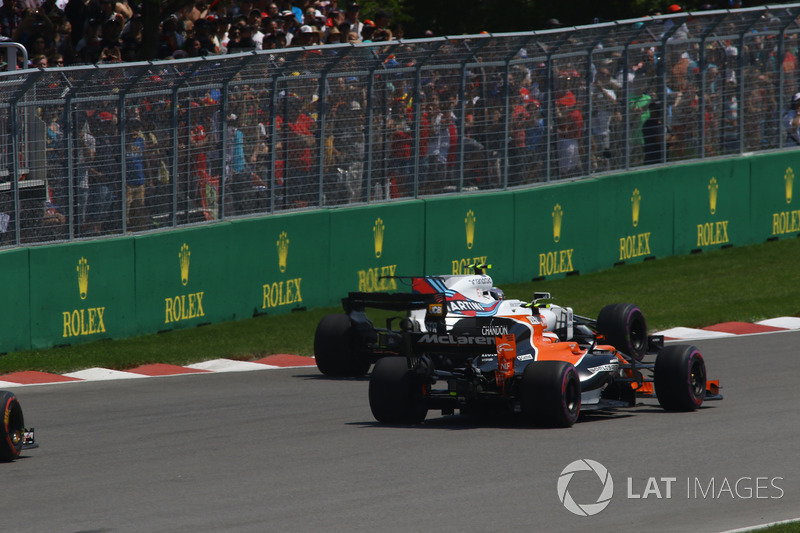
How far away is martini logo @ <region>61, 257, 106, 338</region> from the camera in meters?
15.9

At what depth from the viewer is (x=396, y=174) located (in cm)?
1973

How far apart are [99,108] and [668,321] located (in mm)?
7566

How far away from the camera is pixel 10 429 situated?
9.60 meters

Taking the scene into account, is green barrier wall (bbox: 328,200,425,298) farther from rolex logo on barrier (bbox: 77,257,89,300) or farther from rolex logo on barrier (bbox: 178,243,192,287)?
rolex logo on barrier (bbox: 77,257,89,300)

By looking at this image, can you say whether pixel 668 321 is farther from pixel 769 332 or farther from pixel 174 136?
pixel 174 136

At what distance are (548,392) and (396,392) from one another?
126 centimetres

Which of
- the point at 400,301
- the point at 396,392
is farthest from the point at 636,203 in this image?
the point at 396,392

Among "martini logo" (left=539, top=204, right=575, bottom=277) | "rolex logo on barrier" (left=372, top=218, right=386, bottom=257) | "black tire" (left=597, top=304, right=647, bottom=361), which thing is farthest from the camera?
"martini logo" (left=539, top=204, right=575, bottom=277)

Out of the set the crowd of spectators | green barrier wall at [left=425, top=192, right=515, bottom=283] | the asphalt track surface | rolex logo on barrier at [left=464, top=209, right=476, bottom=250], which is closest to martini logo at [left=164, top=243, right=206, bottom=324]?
the crowd of spectators

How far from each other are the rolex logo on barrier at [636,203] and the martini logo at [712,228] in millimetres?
1397

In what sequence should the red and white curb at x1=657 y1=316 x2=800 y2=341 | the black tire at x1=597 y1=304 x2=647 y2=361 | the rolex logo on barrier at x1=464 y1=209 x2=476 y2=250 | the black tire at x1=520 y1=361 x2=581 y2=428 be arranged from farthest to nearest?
the rolex logo on barrier at x1=464 y1=209 x2=476 y2=250
the red and white curb at x1=657 y1=316 x2=800 y2=341
the black tire at x1=597 y1=304 x2=647 y2=361
the black tire at x1=520 y1=361 x2=581 y2=428

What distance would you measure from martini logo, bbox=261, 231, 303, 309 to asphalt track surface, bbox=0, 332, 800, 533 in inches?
195

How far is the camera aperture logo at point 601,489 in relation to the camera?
7.89 metres

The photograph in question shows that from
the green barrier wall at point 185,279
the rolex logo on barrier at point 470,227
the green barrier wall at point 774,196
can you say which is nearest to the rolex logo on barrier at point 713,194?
the green barrier wall at point 774,196
